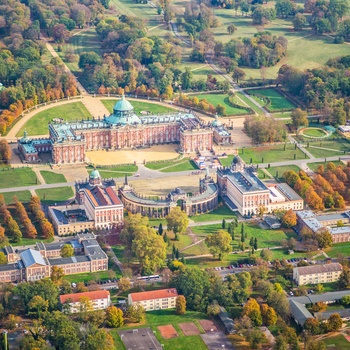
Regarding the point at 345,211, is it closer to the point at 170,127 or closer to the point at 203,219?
the point at 203,219

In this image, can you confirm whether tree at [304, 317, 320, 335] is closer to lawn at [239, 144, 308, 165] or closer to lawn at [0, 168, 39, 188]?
lawn at [239, 144, 308, 165]

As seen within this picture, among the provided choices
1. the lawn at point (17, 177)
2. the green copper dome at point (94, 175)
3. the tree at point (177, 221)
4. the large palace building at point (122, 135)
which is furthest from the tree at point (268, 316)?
the large palace building at point (122, 135)

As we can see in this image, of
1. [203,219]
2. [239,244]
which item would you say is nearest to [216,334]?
[239,244]

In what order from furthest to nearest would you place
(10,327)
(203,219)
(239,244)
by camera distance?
(203,219), (239,244), (10,327)

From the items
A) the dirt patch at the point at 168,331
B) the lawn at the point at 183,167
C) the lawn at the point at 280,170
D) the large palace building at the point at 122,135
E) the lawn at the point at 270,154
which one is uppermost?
the large palace building at the point at 122,135

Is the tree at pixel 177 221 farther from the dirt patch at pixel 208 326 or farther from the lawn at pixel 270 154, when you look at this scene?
the lawn at pixel 270 154

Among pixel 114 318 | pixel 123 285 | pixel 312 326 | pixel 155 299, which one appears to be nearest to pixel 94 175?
pixel 123 285

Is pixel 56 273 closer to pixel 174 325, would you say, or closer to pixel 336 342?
pixel 174 325
